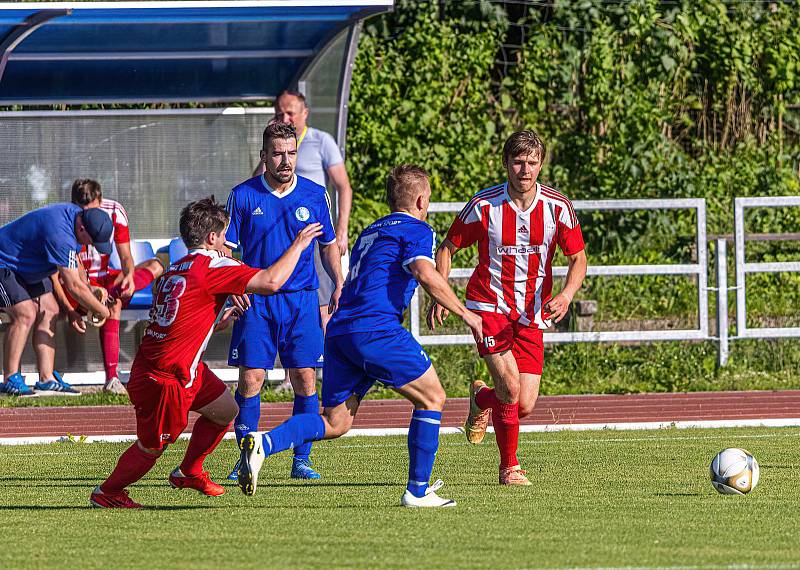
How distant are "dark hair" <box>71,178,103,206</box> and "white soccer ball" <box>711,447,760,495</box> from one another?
7.01 m

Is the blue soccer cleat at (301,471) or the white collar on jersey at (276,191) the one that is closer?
the blue soccer cleat at (301,471)

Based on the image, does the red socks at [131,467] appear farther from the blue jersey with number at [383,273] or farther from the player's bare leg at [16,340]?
the player's bare leg at [16,340]

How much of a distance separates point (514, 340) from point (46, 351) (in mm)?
6268

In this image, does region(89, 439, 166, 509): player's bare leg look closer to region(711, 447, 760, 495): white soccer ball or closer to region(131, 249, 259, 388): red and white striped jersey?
region(131, 249, 259, 388): red and white striped jersey

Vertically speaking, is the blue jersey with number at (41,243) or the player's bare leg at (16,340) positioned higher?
the blue jersey with number at (41,243)

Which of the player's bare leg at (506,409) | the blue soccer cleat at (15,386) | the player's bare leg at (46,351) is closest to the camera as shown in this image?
the player's bare leg at (506,409)

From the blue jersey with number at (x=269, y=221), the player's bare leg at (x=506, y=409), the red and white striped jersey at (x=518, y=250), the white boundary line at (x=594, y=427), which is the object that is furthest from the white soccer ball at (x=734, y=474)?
the white boundary line at (x=594, y=427)

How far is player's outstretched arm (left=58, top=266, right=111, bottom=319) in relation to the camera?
12539 mm

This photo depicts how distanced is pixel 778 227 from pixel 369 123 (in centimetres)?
514

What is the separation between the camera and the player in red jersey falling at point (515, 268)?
797cm

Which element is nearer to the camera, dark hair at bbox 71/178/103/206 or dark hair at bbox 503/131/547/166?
dark hair at bbox 503/131/547/166

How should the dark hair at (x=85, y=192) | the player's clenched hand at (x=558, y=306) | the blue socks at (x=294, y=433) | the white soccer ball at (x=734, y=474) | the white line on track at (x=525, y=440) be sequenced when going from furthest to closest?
the dark hair at (x=85, y=192), the white line on track at (x=525, y=440), the player's clenched hand at (x=558, y=306), the white soccer ball at (x=734, y=474), the blue socks at (x=294, y=433)

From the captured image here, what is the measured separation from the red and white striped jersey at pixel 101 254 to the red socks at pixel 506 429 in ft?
18.2

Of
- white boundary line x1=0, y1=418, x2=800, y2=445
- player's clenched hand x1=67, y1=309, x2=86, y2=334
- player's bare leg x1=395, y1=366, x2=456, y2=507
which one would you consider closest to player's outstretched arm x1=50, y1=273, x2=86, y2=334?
player's clenched hand x1=67, y1=309, x2=86, y2=334
